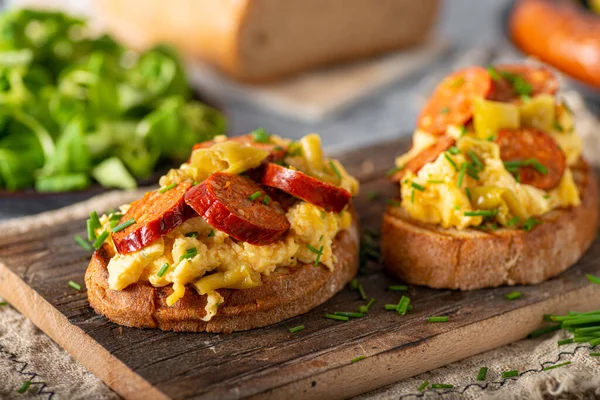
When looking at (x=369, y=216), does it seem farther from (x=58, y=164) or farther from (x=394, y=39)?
(x=394, y=39)

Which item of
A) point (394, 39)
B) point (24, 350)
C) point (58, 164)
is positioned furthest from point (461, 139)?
point (394, 39)

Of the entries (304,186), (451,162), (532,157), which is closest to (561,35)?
(532,157)

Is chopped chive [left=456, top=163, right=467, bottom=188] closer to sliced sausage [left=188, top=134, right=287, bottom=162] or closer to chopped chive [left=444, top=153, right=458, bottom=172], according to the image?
chopped chive [left=444, top=153, right=458, bottom=172]

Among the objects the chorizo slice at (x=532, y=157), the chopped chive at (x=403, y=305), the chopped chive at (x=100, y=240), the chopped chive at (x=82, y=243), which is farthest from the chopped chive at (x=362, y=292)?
the chopped chive at (x=82, y=243)

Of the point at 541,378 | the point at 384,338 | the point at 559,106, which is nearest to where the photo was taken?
the point at 541,378

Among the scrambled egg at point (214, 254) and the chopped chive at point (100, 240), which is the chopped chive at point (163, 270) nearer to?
the scrambled egg at point (214, 254)

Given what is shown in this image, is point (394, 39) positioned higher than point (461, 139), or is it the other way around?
point (461, 139)
